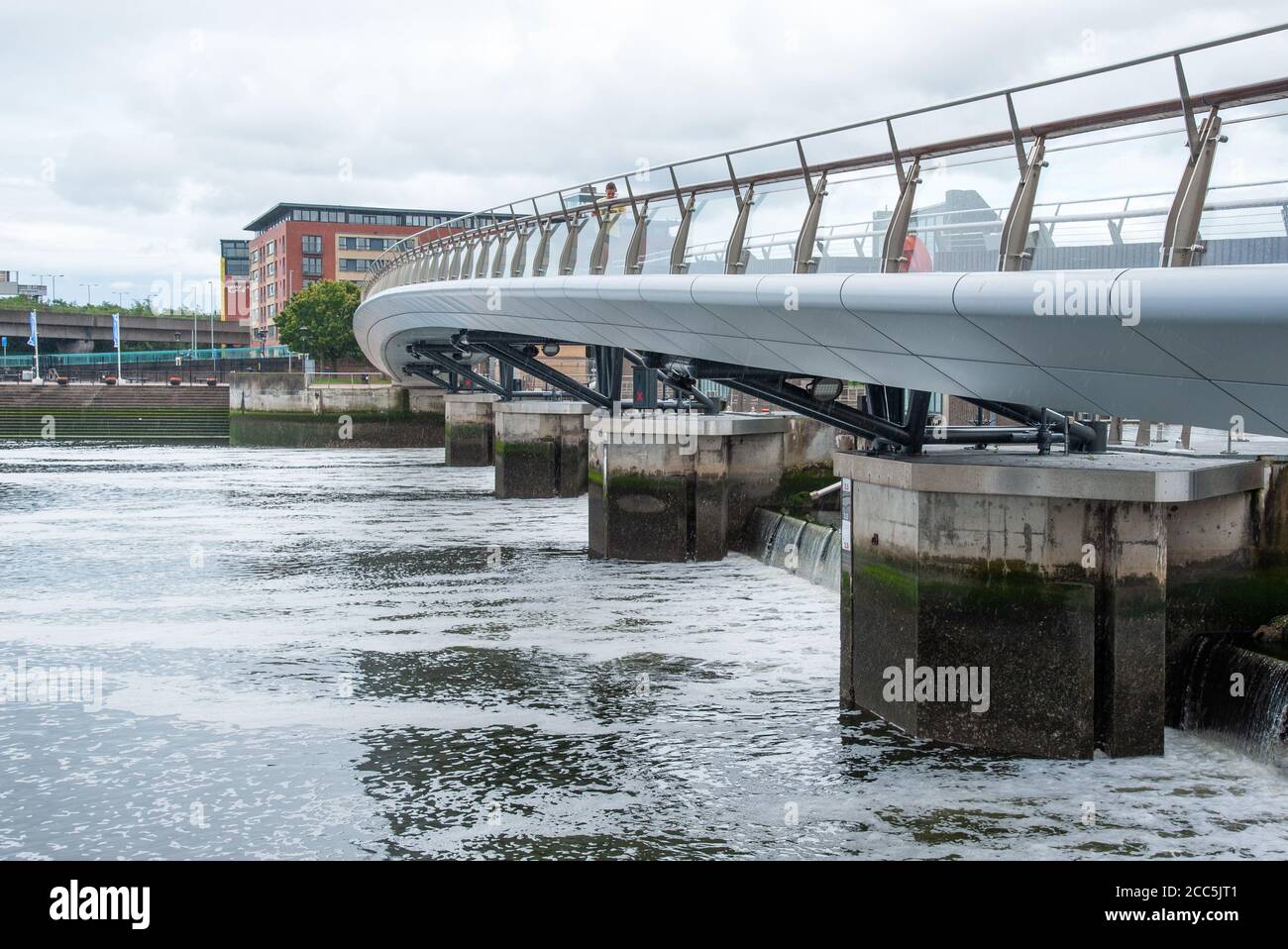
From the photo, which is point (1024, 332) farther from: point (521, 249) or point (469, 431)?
point (469, 431)

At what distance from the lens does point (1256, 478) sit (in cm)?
1205

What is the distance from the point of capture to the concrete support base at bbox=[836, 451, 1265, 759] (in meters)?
10.6

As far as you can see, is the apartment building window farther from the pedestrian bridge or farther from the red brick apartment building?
the pedestrian bridge

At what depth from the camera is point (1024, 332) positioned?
929cm

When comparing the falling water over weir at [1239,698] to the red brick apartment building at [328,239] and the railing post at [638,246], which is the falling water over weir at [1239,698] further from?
the red brick apartment building at [328,239]

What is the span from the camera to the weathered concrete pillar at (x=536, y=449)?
33000 millimetres

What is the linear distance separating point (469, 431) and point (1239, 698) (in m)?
33.8

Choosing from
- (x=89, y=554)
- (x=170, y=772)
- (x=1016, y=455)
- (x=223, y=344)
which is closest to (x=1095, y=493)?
(x=1016, y=455)

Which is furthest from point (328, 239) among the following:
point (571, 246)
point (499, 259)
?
point (571, 246)

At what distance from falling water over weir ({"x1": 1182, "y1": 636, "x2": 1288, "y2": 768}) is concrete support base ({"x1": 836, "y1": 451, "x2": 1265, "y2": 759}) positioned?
530 mm
